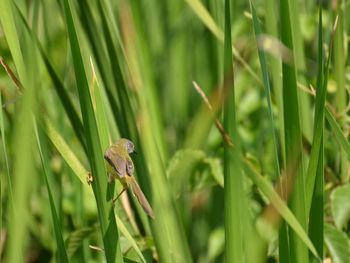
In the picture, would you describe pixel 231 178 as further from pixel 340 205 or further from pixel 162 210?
pixel 340 205

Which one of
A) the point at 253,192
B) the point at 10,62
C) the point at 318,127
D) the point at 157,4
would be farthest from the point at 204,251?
the point at 318,127

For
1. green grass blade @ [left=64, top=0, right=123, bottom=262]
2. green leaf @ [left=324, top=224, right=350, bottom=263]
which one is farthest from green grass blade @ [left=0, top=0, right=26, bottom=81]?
green leaf @ [left=324, top=224, right=350, bottom=263]

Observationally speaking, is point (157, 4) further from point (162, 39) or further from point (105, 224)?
point (105, 224)

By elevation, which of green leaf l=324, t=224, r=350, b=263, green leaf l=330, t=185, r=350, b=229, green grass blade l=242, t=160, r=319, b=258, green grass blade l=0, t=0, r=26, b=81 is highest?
green grass blade l=0, t=0, r=26, b=81

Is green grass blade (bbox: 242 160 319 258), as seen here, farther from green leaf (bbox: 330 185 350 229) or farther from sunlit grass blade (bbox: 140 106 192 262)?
green leaf (bbox: 330 185 350 229)

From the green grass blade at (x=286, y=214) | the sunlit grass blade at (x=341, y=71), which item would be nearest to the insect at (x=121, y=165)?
the green grass blade at (x=286, y=214)

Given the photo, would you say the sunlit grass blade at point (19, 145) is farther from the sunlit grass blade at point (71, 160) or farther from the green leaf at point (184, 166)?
the green leaf at point (184, 166)
